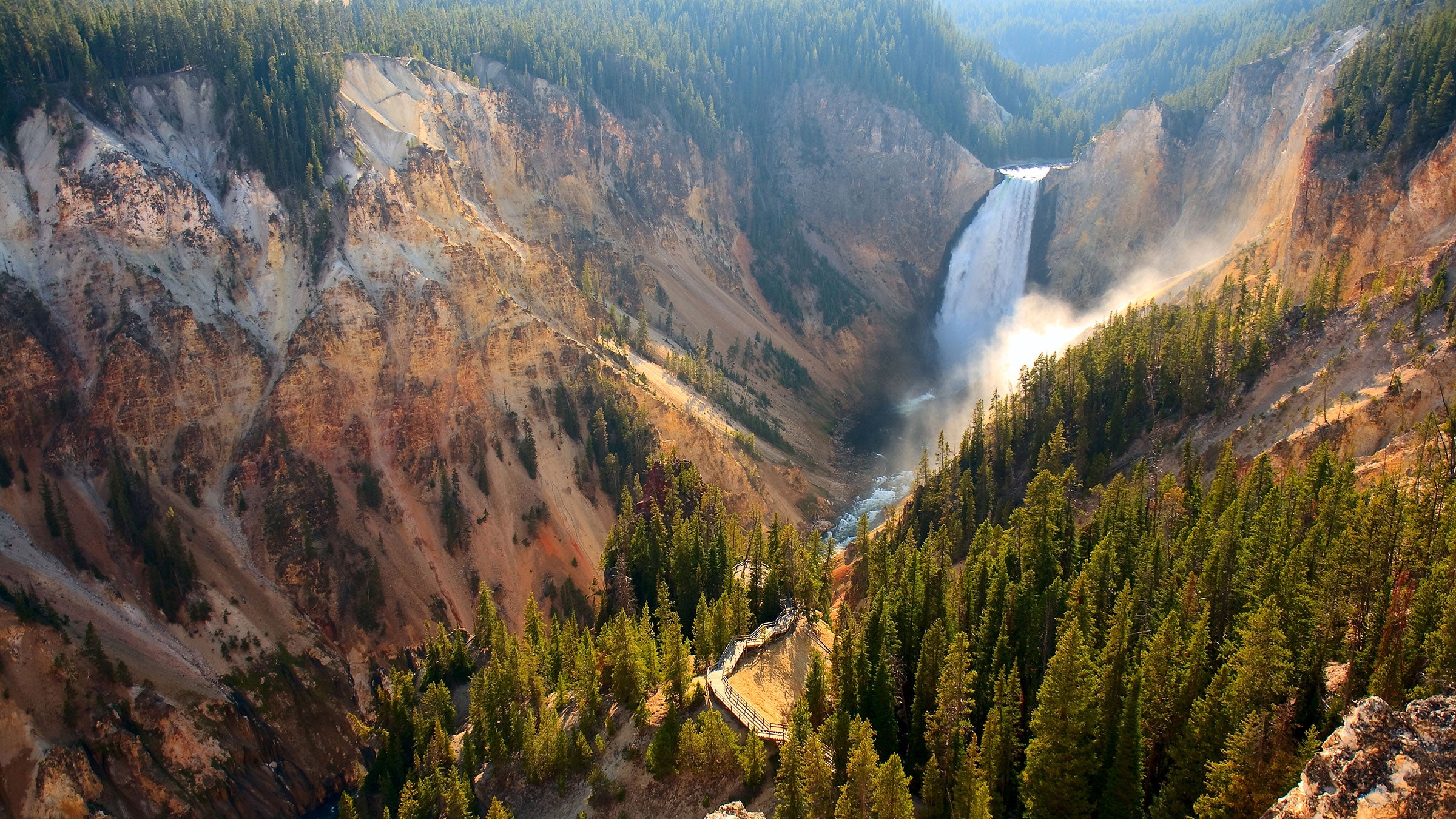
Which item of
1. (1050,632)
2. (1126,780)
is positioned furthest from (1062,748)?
(1050,632)

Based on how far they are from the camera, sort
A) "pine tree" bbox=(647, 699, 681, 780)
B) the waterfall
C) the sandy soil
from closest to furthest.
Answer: "pine tree" bbox=(647, 699, 681, 780) < the sandy soil < the waterfall

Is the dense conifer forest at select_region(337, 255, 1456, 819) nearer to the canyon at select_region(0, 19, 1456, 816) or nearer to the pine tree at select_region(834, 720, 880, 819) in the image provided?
the pine tree at select_region(834, 720, 880, 819)

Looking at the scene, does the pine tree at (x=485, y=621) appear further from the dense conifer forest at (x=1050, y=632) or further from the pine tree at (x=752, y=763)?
the pine tree at (x=752, y=763)

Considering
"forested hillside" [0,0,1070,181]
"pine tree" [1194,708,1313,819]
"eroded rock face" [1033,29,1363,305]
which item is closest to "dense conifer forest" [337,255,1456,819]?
"pine tree" [1194,708,1313,819]

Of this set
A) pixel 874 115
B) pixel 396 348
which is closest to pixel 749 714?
pixel 396 348

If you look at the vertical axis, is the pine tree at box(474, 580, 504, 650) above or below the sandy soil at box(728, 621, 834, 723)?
below

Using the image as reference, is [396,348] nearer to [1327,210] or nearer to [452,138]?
[452,138]

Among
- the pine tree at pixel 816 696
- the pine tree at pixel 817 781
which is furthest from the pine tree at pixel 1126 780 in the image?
the pine tree at pixel 816 696
